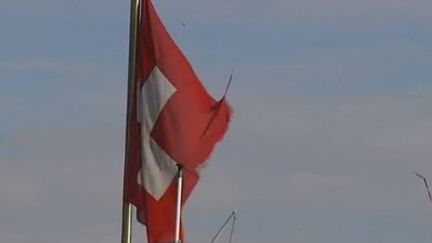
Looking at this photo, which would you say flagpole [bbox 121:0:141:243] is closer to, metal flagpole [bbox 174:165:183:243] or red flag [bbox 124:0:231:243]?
red flag [bbox 124:0:231:243]

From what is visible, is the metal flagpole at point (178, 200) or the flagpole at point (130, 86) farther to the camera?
the flagpole at point (130, 86)

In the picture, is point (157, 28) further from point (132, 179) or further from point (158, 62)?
point (132, 179)

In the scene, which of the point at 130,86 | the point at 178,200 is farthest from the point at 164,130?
the point at 178,200

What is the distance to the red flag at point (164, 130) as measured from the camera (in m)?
19.1

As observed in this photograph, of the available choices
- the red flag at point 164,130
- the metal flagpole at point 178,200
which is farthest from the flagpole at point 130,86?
the metal flagpole at point 178,200

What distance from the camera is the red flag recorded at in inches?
751

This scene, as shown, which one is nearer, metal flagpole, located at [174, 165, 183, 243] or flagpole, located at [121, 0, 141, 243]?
metal flagpole, located at [174, 165, 183, 243]

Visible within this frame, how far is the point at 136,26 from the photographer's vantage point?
19891 mm

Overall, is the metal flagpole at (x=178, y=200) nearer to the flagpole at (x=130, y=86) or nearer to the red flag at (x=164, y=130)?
the red flag at (x=164, y=130)

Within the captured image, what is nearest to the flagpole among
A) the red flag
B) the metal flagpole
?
the red flag

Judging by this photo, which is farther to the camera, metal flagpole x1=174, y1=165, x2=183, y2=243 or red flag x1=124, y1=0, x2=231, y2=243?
red flag x1=124, y1=0, x2=231, y2=243

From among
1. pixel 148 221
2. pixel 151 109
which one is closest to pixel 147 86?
pixel 151 109

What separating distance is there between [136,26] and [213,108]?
141 centimetres

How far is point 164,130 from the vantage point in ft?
63.3
